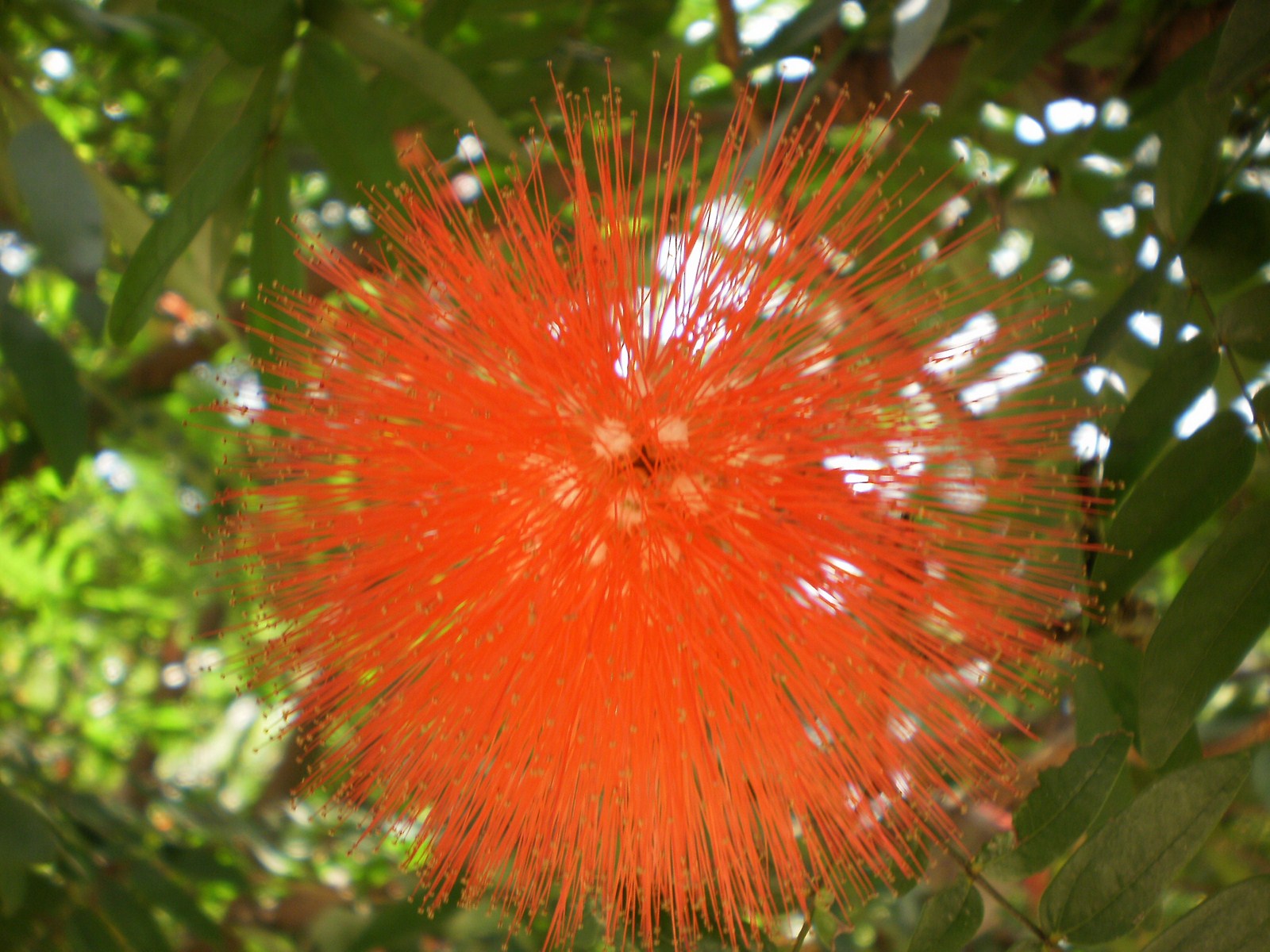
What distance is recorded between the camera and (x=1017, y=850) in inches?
48.5

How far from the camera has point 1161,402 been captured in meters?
1.30

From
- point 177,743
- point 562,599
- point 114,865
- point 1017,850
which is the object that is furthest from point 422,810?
point 177,743

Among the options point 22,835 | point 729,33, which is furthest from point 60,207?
point 729,33

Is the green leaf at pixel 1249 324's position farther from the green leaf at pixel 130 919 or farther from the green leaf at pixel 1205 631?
the green leaf at pixel 130 919

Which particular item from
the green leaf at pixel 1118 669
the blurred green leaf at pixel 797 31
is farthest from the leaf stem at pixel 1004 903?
the blurred green leaf at pixel 797 31

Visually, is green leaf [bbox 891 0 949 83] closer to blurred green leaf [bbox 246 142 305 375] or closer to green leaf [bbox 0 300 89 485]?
blurred green leaf [bbox 246 142 305 375]

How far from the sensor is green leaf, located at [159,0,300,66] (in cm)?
140

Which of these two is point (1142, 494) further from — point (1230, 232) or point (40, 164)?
point (40, 164)

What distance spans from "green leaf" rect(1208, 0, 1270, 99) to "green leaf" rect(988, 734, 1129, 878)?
0.78 meters

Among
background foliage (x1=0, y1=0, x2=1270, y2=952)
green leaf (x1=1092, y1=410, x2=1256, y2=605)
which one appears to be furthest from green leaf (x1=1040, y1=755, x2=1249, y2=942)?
green leaf (x1=1092, y1=410, x2=1256, y2=605)

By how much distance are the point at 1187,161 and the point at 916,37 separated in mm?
467

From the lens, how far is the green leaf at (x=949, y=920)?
1193mm

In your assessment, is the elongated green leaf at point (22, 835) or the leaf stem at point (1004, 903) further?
the elongated green leaf at point (22, 835)

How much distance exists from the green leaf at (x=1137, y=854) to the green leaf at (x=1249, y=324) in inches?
21.1
